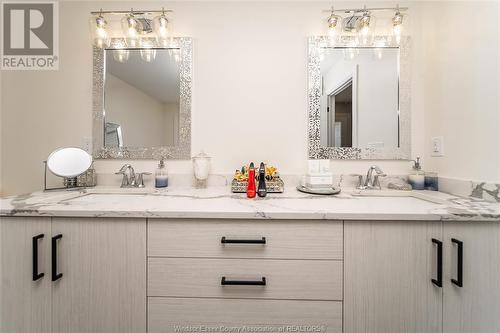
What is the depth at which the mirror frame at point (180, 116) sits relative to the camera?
141cm

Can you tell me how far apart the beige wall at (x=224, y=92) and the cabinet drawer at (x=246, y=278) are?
0.70 m

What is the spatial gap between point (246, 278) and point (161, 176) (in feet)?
2.81

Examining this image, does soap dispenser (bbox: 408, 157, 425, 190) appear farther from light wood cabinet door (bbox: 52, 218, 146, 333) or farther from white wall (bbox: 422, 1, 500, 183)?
light wood cabinet door (bbox: 52, 218, 146, 333)

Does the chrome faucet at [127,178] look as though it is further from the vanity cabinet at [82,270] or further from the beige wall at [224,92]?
the vanity cabinet at [82,270]

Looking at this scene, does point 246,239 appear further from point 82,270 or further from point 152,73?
point 152,73

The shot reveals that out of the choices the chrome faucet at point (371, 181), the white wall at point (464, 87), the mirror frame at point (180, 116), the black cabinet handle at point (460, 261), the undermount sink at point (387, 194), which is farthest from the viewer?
the mirror frame at point (180, 116)

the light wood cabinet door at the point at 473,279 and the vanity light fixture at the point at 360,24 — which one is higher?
the vanity light fixture at the point at 360,24

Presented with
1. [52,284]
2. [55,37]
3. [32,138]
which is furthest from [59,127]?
[52,284]

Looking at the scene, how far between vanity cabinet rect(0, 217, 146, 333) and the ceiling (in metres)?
0.90

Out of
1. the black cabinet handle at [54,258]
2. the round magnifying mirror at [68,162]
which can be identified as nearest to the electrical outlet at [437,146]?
the black cabinet handle at [54,258]

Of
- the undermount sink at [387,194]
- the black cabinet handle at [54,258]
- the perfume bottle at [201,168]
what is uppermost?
the perfume bottle at [201,168]

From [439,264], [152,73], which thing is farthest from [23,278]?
[439,264]

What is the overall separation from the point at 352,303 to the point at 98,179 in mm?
1581

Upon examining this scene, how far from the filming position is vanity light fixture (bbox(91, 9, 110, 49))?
138cm
